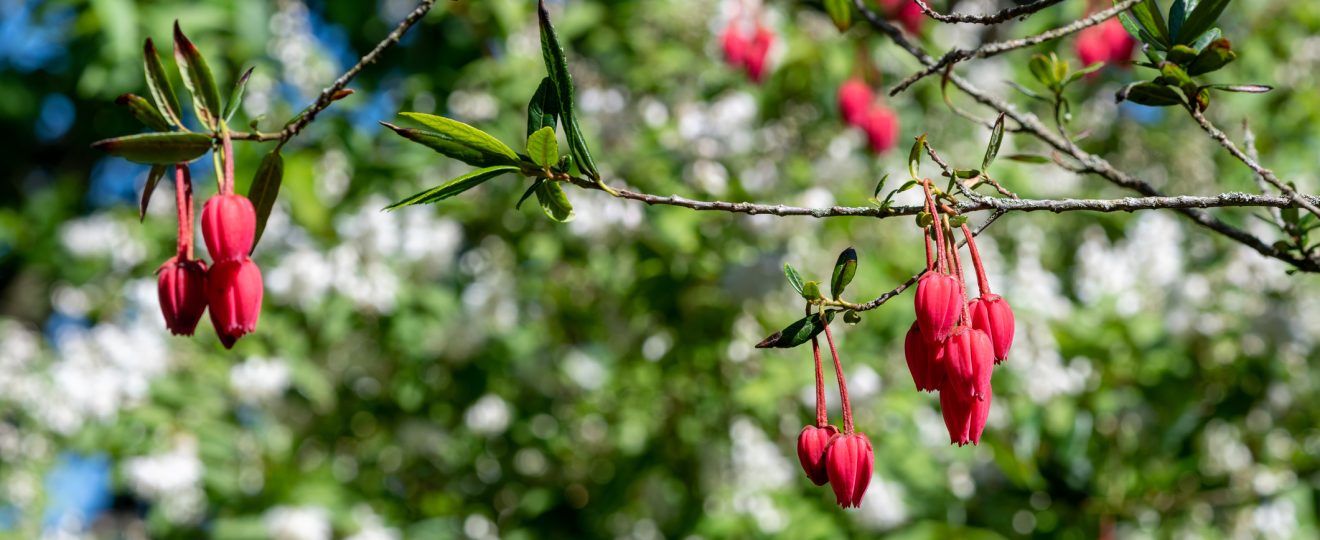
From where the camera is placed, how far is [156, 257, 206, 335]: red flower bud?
83 cm

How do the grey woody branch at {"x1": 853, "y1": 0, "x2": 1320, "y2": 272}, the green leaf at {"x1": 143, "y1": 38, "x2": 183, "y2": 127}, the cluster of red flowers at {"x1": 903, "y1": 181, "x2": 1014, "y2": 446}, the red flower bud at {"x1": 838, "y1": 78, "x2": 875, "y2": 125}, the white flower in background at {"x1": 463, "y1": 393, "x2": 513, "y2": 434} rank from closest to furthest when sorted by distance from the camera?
the cluster of red flowers at {"x1": 903, "y1": 181, "x2": 1014, "y2": 446}
the green leaf at {"x1": 143, "y1": 38, "x2": 183, "y2": 127}
the grey woody branch at {"x1": 853, "y1": 0, "x2": 1320, "y2": 272}
the red flower bud at {"x1": 838, "y1": 78, "x2": 875, "y2": 125}
the white flower in background at {"x1": 463, "y1": 393, "x2": 513, "y2": 434}

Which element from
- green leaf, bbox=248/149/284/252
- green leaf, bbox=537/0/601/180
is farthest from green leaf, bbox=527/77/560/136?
green leaf, bbox=248/149/284/252

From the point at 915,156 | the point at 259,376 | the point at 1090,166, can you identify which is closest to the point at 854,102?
the point at 1090,166

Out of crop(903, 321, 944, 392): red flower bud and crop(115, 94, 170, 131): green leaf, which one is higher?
crop(115, 94, 170, 131): green leaf

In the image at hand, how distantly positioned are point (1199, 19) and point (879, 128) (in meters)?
1.40

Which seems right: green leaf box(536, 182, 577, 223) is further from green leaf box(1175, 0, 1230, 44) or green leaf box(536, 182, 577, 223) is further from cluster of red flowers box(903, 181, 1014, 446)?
green leaf box(1175, 0, 1230, 44)

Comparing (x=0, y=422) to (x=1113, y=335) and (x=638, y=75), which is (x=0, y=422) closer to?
(x=638, y=75)

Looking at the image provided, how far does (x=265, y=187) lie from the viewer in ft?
2.86

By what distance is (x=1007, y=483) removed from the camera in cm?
239

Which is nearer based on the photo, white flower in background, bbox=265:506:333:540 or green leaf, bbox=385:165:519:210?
green leaf, bbox=385:165:519:210

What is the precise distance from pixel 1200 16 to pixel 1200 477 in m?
1.75

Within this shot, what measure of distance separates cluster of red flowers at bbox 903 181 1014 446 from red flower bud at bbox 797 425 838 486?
3.2 inches

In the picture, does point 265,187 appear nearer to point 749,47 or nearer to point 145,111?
point 145,111

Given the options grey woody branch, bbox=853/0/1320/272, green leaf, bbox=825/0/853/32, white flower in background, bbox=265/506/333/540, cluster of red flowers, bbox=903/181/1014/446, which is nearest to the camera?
cluster of red flowers, bbox=903/181/1014/446
